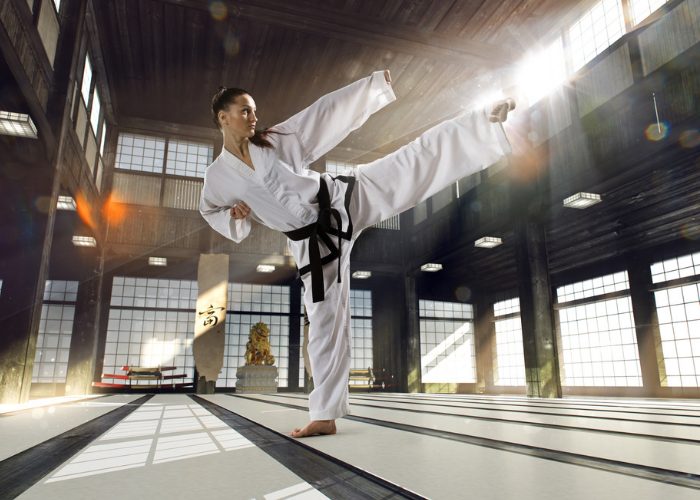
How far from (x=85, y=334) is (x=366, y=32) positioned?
653 cm

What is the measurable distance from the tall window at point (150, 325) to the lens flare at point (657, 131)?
8.19 m

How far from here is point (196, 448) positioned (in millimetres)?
1246

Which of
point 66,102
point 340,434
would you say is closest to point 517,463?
point 340,434

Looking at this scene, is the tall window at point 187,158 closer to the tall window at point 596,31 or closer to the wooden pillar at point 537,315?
the wooden pillar at point 537,315

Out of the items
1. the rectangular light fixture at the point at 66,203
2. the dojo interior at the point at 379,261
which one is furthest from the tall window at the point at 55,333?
the rectangular light fixture at the point at 66,203

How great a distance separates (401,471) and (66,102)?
520 cm

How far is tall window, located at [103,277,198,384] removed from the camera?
905 centimetres

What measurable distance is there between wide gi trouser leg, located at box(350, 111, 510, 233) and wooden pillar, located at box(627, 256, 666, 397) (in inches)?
297

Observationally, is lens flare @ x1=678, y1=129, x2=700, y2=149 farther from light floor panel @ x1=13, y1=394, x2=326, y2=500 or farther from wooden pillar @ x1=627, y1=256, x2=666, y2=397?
light floor panel @ x1=13, y1=394, x2=326, y2=500

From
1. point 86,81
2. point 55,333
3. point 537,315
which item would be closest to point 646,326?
point 537,315

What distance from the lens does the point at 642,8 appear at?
5117 mm

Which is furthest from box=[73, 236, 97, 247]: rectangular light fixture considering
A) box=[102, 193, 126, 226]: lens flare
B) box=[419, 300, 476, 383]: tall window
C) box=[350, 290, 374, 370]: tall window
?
box=[419, 300, 476, 383]: tall window

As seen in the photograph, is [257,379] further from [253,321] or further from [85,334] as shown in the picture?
[85,334]

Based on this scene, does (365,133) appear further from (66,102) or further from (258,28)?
(66,102)
